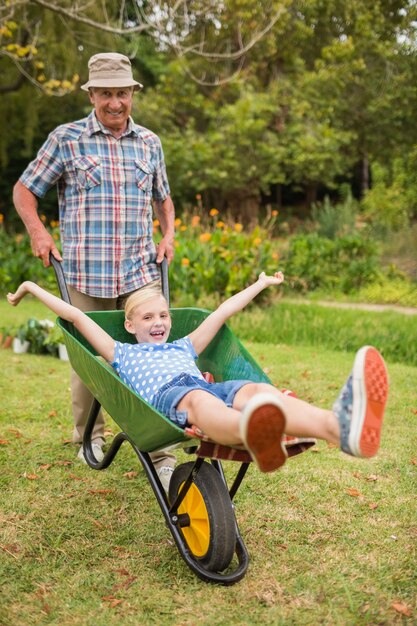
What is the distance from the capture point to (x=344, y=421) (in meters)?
2.05

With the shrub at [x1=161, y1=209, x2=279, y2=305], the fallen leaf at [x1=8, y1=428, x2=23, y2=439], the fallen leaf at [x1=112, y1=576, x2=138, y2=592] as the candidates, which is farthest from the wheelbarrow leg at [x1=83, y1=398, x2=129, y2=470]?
the shrub at [x1=161, y1=209, x2=279, y2=305]

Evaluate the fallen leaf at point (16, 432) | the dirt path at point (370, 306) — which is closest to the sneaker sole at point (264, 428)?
the fallen leaf at point (16, 432)

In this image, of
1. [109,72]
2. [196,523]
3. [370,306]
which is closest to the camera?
[196,523]

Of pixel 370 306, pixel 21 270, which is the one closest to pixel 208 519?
pixel 370 306

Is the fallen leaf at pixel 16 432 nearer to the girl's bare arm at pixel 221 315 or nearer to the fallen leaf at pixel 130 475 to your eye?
the fallen leaf at pixel 130 475

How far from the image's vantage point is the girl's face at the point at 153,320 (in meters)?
2.89

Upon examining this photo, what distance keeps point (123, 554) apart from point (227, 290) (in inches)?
181

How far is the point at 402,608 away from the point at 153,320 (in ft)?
4.50

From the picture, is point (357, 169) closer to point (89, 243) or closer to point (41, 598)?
point (89, 243)

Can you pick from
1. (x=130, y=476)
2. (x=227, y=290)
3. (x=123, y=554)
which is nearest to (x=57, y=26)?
(x=227, y=290)

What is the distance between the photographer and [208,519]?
7.82 ft

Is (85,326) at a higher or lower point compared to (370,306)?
higher

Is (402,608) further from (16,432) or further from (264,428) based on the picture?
(16,432)

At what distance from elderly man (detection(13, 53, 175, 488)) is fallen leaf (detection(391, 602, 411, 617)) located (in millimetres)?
1226
